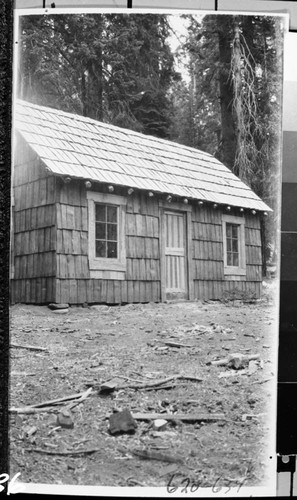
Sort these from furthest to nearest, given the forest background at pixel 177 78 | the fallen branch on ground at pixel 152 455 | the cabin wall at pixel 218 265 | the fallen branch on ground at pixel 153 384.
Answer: the cabin wall at pixel 218 265, the forest background at pixel 177 78, the fallen branch on ground at pixel 153 384, the fallen branch on ground at pixel 152 455

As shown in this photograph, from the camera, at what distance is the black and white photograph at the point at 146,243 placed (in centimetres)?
351

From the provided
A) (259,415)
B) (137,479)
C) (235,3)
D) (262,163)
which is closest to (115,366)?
(137,479)

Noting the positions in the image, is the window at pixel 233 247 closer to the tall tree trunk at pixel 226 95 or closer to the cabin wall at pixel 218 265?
the cabin wall at pixel 218 265

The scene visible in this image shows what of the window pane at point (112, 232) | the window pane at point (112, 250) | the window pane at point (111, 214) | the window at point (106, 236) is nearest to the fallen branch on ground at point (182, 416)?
the window at point (106, 236)

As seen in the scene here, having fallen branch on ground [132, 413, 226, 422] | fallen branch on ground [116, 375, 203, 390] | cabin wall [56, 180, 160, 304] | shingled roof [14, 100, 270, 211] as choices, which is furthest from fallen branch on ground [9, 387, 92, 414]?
shingled roof [14, 100, 270, 211]

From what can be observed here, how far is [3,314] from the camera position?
3645mm

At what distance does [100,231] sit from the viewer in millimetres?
3725

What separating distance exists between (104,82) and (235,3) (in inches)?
41.2

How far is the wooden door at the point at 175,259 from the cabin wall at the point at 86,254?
2.5 inches

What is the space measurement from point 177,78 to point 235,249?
44.5 inches

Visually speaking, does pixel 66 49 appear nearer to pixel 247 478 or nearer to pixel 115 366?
pixel 115 366

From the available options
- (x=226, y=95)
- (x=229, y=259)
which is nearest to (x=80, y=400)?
(x=229, y=259)

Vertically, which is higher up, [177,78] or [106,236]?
[177,78]

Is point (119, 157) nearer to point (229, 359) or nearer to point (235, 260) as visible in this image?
point (235, 260)
